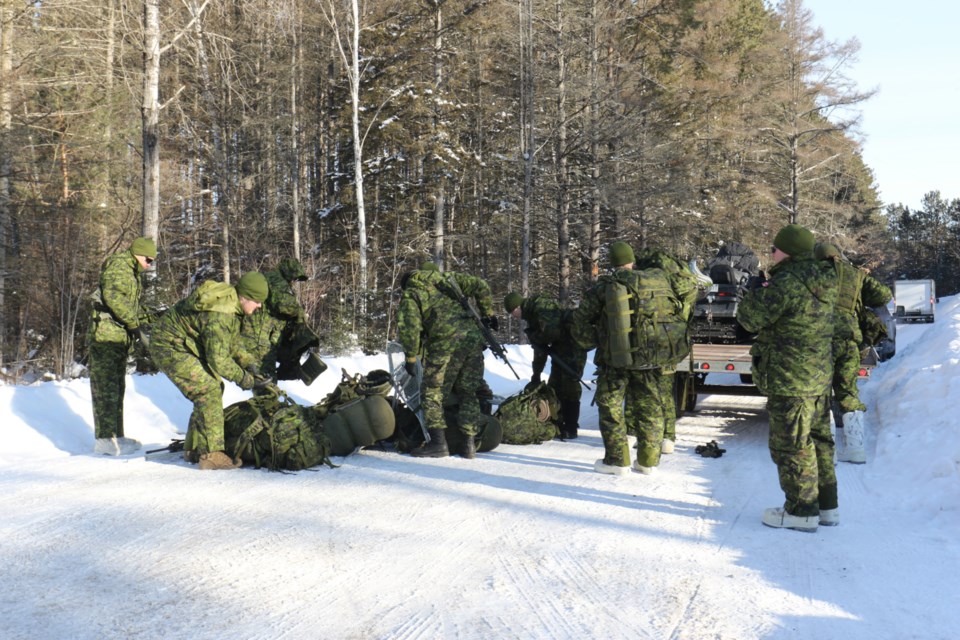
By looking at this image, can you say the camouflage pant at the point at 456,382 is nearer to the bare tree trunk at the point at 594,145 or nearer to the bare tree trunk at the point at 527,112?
the bare tree trunk at the point at 527,112

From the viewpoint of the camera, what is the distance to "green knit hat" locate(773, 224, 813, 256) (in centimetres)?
471

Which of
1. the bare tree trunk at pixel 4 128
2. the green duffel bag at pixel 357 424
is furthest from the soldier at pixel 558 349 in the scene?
the bare tree trunk at pixel 4 128

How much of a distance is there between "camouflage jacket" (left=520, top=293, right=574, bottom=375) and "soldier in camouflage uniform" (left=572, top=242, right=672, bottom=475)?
1815mm

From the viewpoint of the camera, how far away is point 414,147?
75.5 feet

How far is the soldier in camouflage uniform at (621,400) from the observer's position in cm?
627

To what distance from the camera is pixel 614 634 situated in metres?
3.18

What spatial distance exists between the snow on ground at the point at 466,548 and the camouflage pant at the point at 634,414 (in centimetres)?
25

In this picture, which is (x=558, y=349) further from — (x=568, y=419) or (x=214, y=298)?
(x=214, y=298)

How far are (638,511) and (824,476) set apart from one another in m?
1.27

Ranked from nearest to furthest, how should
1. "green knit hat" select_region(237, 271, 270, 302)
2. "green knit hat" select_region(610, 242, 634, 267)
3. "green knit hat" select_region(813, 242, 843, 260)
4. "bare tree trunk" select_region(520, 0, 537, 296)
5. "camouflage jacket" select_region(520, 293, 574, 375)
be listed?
"green knit hat" select_region(237, 271, 270, 302), "green knit hat" select_region(813, 242, 843, 260), "green knit hat" select_region(610, 242, 634, 267), "camouflage jacket" select_region(520, 293, 574, 375), "bare tree trunk" select_region(520, 0, 537, 296)

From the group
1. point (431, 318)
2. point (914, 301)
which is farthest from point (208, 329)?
point (914, 301)

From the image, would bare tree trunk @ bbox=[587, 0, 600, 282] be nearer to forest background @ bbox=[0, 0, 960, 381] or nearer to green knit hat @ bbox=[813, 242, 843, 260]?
forest background @ bbox=[0, 0, 960, 381]

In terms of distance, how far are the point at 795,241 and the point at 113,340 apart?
587 cm

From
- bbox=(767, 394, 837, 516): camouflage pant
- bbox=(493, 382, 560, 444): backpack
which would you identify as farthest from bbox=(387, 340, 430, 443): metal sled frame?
bbox=(767, 394, 837, 516): camouflage pant
